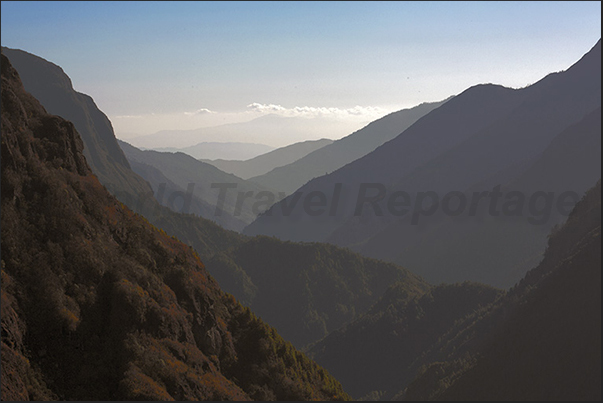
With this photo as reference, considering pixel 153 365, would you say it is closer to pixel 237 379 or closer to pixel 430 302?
pixel 237 379

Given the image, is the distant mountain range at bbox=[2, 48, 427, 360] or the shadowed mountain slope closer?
the shadowed mountain slope

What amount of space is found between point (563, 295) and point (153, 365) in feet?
214

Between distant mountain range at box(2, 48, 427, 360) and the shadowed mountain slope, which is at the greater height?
the shadowed mountain slope

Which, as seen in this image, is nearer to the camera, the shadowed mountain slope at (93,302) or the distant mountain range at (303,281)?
the shadowed mountain slope at (93,302)

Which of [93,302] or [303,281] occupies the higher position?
[93,302]

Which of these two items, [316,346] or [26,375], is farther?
[316,346]

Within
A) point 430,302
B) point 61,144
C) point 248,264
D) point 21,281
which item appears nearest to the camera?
point 21,281

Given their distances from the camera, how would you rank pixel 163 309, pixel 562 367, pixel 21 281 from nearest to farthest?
pixel 21 281
pixel 163 309
pixel 562 367

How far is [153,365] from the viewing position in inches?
1277

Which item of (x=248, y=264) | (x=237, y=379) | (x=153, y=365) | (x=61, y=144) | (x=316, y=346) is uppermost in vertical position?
(x=61, y=144)

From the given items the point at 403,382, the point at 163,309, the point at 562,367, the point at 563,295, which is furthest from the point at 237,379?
the point at 403,382

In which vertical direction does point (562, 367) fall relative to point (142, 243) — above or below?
below

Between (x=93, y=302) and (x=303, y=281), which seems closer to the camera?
(x=93, y=302)

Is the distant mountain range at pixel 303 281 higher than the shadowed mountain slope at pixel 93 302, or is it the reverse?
the shadowed mountain slope at pixel 93 302
